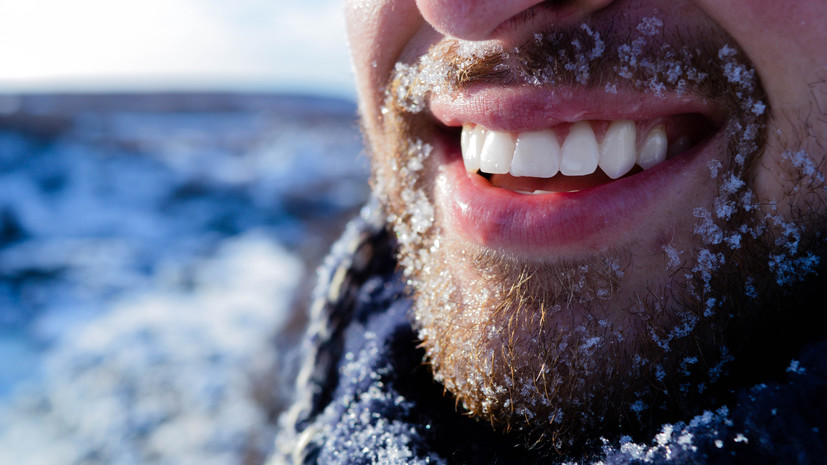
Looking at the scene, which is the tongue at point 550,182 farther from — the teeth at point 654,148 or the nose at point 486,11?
the nose at point 486,11

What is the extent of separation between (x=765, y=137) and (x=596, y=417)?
0.44 meters

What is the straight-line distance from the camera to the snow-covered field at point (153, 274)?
2473 millimetres

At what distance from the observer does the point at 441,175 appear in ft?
3.49

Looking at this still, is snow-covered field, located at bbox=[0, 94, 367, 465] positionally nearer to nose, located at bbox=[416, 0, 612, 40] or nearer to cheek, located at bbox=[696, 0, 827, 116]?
nose, located at bbox=[416, 0, 612, 40]

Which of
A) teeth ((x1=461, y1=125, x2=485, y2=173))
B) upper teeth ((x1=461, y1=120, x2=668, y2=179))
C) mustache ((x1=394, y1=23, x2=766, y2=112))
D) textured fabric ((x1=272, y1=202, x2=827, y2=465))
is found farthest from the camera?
teeth ((x1=461, y1=125, x2=485, y2=173))

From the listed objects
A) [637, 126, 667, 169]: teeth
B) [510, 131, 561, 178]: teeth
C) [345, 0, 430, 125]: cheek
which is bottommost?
[637, 126, 667, 169]: teeth

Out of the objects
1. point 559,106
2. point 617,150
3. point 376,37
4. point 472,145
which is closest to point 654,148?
point 617,150

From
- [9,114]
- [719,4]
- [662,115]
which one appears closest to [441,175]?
[662,115]

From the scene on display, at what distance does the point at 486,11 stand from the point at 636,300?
0.45 m

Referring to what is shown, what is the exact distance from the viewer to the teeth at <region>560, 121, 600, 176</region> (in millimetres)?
840

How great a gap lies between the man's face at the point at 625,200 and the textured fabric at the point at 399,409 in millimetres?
61

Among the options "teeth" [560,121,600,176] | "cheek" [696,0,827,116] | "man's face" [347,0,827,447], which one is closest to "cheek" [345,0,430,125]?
"man's face" [347,0,827,447]

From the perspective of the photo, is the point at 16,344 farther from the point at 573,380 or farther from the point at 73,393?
the point at 573,380

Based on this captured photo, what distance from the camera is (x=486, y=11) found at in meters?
0.76
